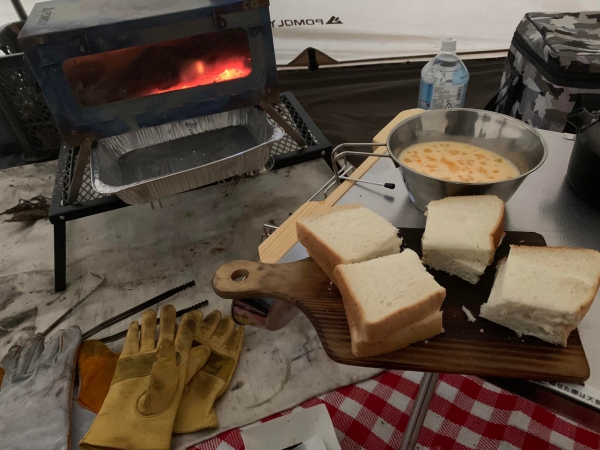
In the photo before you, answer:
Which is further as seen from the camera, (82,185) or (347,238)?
(82,185)

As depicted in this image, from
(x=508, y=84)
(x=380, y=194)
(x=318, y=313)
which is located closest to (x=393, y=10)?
(x=508, y=84)

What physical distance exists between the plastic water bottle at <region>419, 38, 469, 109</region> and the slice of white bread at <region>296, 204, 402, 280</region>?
34.3 inches

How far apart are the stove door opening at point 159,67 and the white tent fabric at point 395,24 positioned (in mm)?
867

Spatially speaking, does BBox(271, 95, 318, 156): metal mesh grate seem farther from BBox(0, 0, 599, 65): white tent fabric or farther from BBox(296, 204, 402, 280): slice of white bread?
BBox(296, 204, 402, 280): slice of white bread

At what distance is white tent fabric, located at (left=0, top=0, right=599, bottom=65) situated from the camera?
2.19m

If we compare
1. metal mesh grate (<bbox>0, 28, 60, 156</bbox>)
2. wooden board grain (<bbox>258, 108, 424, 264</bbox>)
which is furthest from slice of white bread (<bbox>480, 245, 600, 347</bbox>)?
metal mesh grate (<bbox>0, 28, 60, 156</bbox>)

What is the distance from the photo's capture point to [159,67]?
5.05 ft

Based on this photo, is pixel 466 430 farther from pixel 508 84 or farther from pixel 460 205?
pixel 508 84

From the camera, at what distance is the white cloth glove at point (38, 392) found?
1.17 metres

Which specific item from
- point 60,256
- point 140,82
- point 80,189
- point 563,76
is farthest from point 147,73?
point 563,76

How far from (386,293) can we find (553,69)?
122 cm

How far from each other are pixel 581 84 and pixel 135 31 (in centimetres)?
154

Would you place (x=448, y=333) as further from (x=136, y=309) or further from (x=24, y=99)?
(x=24, y=99)

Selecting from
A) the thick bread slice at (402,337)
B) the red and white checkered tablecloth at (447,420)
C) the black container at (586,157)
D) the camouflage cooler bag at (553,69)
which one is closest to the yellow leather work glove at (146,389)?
the red and white checkered tablecloth at (447,420)
